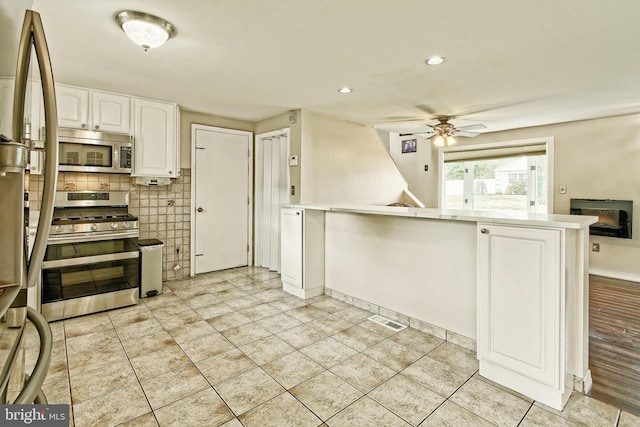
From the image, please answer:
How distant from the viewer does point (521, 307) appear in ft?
6.48

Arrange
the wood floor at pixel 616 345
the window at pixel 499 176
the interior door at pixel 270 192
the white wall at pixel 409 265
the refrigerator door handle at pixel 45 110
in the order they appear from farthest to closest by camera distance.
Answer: the window at pixel 499 176 → the interior door at pixel 270 192 → the white wall at pixel 409 265 → the wood floor at pixel 616 345 → the refrigerator door handle at pixel 45 110

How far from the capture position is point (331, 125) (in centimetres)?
480

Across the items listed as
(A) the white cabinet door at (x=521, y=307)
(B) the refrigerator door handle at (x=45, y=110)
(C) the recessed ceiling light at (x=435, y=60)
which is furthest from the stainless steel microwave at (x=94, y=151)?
(A) the white cabinet door at (x=521, y=307)

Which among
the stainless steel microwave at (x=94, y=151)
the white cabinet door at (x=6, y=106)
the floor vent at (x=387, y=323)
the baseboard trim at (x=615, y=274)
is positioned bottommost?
the floor vent at (x=387, y=323)

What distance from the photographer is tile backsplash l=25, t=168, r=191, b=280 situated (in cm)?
Answer: 383

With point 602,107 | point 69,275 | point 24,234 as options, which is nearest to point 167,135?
point 69,275

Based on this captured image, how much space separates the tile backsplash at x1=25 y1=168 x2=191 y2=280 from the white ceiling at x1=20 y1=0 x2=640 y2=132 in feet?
3.43

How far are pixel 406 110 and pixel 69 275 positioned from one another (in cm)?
436

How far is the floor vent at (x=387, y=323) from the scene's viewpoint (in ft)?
9.60

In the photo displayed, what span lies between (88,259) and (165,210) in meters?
1.24

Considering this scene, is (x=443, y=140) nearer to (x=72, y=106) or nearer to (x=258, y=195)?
(x=258, y=195)

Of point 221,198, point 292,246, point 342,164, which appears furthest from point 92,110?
point 342,164

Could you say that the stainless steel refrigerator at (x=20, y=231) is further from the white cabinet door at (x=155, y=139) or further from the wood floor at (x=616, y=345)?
the white cabinet door at (x=155, y=139)

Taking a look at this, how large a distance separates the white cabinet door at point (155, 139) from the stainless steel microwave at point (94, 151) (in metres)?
0.14
